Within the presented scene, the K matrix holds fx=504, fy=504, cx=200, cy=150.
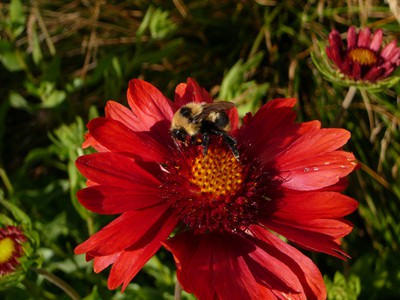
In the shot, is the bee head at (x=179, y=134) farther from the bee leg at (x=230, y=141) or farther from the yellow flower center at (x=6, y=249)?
the yellow flower center at (x=6, y=249)

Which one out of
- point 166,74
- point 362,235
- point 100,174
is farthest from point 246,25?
point 100,174

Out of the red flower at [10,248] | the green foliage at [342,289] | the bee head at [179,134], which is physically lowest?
the green foliage at [342,289]

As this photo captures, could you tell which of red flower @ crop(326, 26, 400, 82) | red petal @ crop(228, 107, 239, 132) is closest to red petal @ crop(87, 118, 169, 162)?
red petal @ crop(228, 107, 239, 132)

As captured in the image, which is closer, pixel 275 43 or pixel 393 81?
pixel 393 81

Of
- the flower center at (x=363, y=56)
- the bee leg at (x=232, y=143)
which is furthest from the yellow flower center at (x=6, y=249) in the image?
the flower center at (x=363, y=56)

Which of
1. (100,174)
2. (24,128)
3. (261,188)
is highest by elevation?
(100,174)

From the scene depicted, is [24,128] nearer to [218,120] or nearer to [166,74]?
[166,74]

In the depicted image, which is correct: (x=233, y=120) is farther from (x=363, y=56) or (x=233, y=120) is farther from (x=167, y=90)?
(x=167, y=90)
